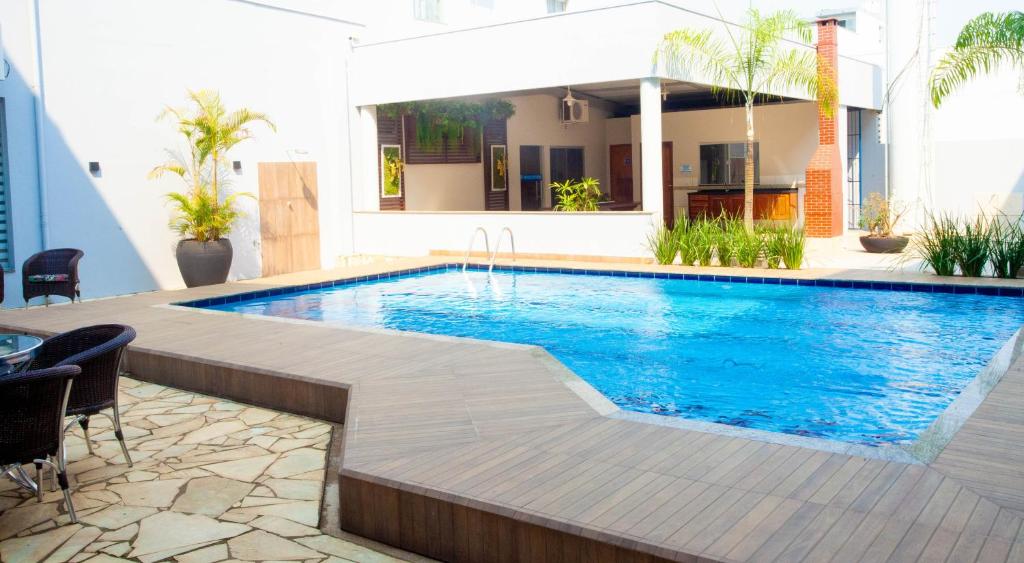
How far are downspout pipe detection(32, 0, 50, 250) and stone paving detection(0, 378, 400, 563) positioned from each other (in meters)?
5.85

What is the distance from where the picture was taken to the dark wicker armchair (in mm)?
10672

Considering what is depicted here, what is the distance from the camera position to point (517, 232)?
15.4m

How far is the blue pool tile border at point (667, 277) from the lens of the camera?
1111cm

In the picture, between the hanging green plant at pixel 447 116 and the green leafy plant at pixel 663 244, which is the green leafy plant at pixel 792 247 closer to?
the green leafy plant at pixel 663 244

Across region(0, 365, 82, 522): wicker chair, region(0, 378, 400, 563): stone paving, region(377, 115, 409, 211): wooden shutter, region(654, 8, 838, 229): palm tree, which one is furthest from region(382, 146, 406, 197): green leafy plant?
region(0, 365, 82, 522): wicker chair

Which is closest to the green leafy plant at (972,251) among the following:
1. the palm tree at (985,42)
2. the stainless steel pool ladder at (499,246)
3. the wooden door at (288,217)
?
the palm tree at (985,42)

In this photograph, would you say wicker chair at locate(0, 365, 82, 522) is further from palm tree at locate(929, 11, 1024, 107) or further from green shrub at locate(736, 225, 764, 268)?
palm tree at locate(929, 11, 1024, 107)

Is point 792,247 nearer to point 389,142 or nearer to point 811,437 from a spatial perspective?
point 811,437

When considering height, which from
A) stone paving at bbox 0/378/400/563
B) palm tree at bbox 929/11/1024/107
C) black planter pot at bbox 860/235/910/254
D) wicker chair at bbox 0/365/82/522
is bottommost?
stone paving at bbox 0/378/400/563

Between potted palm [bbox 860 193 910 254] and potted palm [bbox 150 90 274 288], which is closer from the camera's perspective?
potted palm [bbox 150 90 274 288]

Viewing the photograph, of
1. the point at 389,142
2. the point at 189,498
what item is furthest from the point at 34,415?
the point at 389,142

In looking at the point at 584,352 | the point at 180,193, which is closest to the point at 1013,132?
the point at 584,352

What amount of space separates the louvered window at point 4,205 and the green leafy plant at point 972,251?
11.6m

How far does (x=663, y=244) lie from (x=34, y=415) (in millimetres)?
10200
